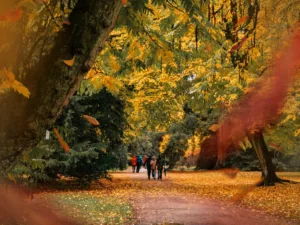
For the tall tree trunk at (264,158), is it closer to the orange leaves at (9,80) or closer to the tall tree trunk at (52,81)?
the tall tree trunk at (52,81)

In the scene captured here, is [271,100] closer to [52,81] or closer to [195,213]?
[52,81]

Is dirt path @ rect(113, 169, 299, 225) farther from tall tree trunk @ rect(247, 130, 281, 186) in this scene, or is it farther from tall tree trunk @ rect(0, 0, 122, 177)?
tall tree trunk @ rect(247, 130, 281, 186)

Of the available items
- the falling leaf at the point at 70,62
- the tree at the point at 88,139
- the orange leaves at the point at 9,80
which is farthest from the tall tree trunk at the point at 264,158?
the orange leaves at the point at 9,80

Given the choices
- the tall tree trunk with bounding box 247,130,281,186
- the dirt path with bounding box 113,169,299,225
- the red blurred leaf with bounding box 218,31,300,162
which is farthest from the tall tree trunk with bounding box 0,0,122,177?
the tall tree trunk with bounding box 247,130,281,186

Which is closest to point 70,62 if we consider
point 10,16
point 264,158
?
point 10,16

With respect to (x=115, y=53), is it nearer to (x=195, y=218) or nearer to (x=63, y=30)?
(x=63, y=30)

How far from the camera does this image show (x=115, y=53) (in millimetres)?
6430

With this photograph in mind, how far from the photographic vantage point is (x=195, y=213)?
1083 centimetres

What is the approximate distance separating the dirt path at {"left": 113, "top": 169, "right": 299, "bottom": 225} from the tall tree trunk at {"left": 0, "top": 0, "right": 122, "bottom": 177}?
5823 mm

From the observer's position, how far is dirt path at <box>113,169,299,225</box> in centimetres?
944

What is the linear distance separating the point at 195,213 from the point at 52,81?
8.72 meters

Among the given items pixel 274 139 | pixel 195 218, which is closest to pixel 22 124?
pixel 195 218

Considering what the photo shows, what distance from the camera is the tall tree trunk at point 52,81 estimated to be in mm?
2836

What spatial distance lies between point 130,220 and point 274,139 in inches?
700
